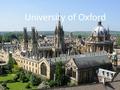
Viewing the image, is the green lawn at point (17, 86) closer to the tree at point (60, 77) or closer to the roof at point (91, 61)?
the tree at point (60, 77)

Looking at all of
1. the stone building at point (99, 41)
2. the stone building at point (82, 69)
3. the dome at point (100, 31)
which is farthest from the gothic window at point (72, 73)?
the dome at point (100, 31)

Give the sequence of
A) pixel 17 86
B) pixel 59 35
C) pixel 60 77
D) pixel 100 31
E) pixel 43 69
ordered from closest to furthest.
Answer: pixel 60 77
pixel 17 86
pixel 43 69
pixel 59 35
pixel 100 31

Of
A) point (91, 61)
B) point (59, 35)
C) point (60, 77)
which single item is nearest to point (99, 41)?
point (59, 35)

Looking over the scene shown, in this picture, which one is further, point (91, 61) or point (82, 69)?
point (91, 61)

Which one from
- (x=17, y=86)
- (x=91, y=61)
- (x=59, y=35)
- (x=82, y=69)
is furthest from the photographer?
(x=59, y=35)

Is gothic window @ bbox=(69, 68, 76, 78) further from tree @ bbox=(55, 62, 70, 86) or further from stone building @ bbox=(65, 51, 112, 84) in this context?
tree @ bbox=(55, 62, 70, 86)

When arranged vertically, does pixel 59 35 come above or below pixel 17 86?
above

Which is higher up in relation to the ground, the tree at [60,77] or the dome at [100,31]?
the dome at [100,31]

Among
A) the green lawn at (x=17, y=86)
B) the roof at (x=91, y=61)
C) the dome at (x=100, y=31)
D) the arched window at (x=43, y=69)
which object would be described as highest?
the dome at (x=100, y=31)

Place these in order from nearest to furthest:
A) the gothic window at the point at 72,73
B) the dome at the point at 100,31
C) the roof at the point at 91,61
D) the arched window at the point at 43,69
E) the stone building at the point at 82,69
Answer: the stone building at the point at 82,69, the roof at the point at 91,61, the gothic window at the point at 72,73, the arched window at the point at 43,69, the dome at the point at 100,31

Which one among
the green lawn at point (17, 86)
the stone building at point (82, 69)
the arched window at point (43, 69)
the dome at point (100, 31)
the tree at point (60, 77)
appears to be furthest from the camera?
the dome at point (100, 31)

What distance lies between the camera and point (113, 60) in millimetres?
72562

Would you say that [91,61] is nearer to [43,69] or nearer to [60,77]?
[60,77]

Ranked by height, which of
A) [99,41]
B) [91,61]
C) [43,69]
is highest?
[99,41]
